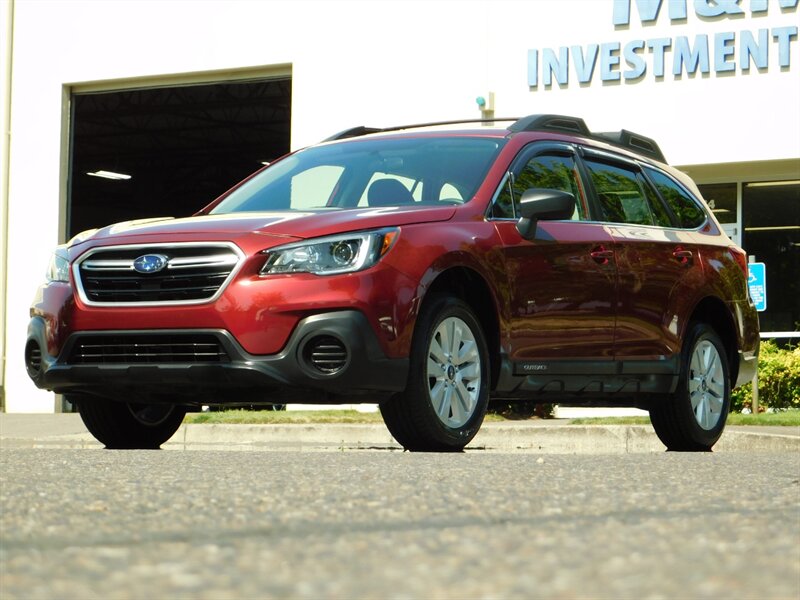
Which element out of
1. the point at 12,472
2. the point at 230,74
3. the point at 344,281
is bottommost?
the point at 12,472

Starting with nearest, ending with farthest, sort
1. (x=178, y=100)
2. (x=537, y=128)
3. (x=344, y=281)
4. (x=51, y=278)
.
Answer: (x=344, y=281) → (x=51, y=278) → (x=537, y=128) → (x=178, y=100)

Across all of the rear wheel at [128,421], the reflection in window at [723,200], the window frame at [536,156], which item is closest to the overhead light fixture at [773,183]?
the reflection in window at [723,200]

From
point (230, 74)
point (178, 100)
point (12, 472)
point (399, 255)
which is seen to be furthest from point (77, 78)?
point (12, 472)

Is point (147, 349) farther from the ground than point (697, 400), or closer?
farther from the ground

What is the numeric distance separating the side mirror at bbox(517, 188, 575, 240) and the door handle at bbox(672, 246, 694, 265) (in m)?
1.42

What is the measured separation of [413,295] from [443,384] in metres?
0.53

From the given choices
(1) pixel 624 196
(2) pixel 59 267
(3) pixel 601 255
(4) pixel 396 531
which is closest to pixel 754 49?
(1) pixel 624 196

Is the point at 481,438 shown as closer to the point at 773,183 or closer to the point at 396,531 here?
the point at 773,183

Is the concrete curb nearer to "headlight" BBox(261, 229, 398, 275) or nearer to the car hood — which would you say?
the car hood

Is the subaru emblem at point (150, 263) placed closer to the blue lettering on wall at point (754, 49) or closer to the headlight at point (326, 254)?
the headlight at point (326, 254)

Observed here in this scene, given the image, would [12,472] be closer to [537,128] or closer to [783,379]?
[537,128]

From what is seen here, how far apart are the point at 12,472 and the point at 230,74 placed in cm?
1531

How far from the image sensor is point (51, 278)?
7.65 meters

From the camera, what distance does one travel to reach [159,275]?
7.01m
